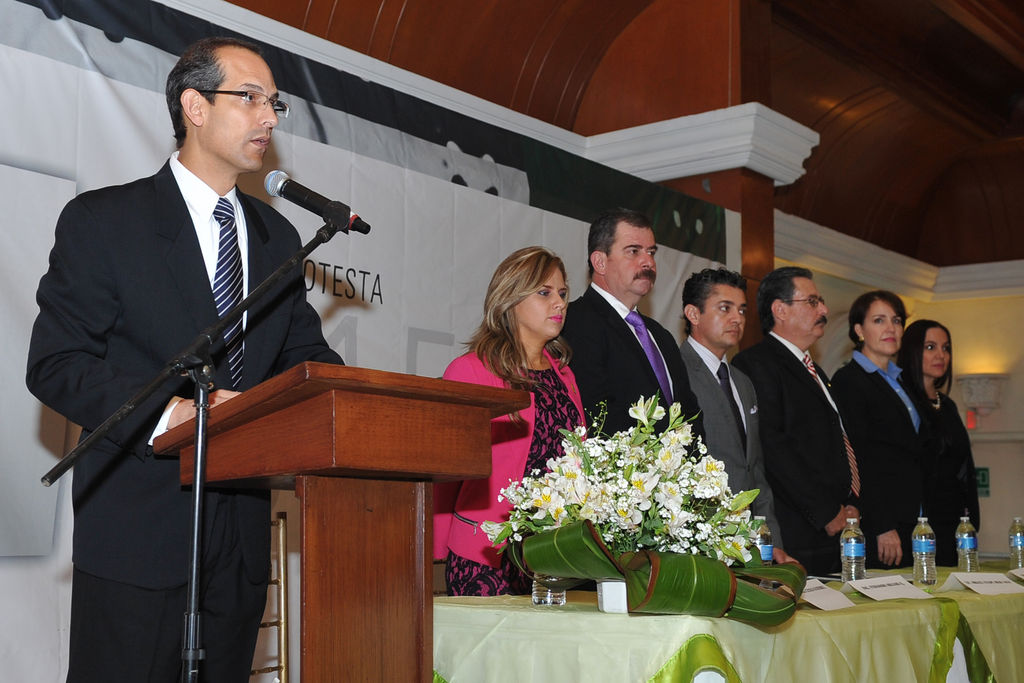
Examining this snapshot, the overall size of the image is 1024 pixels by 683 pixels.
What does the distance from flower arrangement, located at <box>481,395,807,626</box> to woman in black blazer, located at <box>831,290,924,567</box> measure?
87.6 inches

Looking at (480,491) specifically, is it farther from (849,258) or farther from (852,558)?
(849,258)

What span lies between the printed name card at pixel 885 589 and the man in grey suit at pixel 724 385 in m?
1.05

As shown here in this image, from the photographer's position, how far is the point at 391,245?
3.68 m

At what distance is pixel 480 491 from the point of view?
2680 millimetres

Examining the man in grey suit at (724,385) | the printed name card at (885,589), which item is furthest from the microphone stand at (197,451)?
the man in grey suit at (724,385)

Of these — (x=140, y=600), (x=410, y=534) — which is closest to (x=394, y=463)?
(x=410, y=534)

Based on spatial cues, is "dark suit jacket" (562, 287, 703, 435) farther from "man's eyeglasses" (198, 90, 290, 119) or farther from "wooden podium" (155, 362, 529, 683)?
"wooden podium" (155, 362, 529, 683)

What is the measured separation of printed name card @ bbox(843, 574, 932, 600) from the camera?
2.41 m

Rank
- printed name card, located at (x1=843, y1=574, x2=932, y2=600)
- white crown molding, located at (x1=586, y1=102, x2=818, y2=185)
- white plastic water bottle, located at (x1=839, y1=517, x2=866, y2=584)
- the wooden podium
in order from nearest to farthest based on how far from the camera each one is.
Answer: the wooden podium
printed name card, located at (x1=843, y1=574, x2=932, y2=600)
white plastic water bottle, located at (x1=839, y1=517, x2=866, y2=584)
white crown molding, located at (x1=586, y1=102, x2=818, y2=185)

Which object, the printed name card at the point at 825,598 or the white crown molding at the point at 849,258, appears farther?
the white crown molding at the point at 849,258

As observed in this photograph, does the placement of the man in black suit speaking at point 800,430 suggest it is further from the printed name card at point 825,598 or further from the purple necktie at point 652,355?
the printed name card at point 825,598

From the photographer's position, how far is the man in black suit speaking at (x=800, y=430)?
3761 mm

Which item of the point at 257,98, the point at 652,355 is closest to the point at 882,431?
the point at 652,355

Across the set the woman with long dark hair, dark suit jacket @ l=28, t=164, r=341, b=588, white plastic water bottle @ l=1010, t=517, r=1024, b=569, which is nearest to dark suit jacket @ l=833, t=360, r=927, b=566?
the woman with long dark hair
